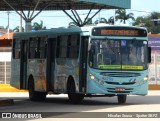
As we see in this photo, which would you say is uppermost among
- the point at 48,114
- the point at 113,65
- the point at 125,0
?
the point at 125,0

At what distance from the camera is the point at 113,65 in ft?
74.1

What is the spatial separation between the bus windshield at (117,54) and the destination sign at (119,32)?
23 centimetres

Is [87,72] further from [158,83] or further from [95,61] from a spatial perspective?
[158,83]

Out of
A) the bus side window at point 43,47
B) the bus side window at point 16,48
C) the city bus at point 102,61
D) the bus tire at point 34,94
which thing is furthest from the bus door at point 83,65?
the bus side window at point 16,48

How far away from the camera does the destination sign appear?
74.5ft

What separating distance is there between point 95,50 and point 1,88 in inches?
568

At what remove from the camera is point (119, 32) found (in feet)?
75.3

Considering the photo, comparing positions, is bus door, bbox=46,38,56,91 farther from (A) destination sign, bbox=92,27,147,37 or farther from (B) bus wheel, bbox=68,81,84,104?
(A) destination sign, bbox=92,27,147,37

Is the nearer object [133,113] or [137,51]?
[133,113]

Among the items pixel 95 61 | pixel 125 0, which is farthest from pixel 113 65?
pixel 125 0

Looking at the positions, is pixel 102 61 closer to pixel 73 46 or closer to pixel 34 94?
pixel 73 46

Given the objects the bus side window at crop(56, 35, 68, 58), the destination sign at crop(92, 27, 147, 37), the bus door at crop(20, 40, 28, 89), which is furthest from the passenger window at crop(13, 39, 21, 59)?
the destination sign at crop(92, 27, 147, 37)

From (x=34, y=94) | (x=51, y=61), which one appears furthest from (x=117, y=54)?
(x=34, y=94)

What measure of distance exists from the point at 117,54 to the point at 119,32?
0.85 meters
